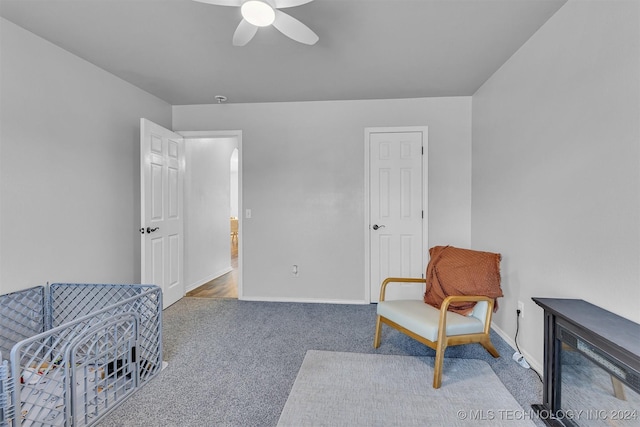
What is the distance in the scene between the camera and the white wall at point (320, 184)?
3.56 metres

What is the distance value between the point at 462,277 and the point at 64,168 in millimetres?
3210

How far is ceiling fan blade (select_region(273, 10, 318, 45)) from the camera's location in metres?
1.71

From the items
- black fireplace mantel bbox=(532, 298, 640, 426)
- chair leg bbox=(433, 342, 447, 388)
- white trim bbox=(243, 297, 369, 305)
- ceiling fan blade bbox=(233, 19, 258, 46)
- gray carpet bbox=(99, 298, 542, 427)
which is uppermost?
ceiling fan blade bbox=(233, 19, 258, 46)

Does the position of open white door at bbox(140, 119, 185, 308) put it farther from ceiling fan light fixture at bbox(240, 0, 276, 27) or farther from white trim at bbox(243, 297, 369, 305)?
ceiling fan light fixture at bbox(240, 0, 276, 27)

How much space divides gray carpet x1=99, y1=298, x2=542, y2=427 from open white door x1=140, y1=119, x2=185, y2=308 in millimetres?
391

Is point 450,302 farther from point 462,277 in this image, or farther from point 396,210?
point 396,210

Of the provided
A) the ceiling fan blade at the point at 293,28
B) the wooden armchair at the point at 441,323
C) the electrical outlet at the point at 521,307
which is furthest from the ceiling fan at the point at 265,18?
the electrical outlet at the point at 521,307

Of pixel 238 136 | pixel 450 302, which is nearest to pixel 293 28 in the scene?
pixel 450 302

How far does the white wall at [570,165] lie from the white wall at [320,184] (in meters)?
0.71

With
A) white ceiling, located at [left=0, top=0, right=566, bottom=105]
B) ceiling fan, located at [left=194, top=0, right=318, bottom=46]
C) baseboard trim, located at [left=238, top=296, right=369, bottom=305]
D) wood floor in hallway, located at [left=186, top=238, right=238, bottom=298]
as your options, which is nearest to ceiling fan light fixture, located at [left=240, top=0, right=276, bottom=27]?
ceiling fan, located at [left=194, top=0, right=318, bottom=46]

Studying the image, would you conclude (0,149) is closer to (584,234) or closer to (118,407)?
(118,407)

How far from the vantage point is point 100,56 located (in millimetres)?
2596

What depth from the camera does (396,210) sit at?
11.9 ft

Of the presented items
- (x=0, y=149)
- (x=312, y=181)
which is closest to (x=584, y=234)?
(x=312, y=181)
